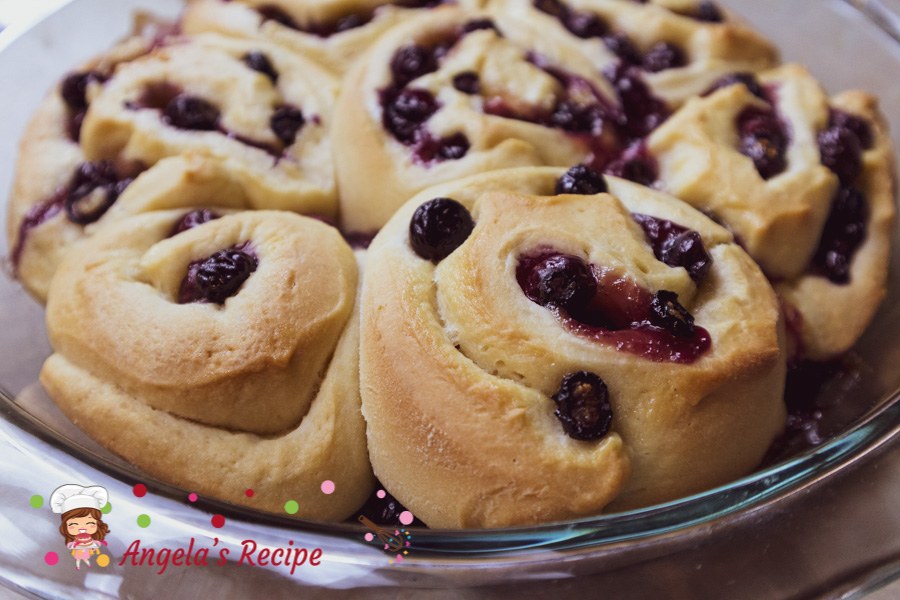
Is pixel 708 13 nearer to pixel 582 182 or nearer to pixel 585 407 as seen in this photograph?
pixel 582 182

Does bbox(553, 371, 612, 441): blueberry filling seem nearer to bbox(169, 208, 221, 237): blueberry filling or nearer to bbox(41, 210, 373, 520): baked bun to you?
bbox(41, 210, 373, 520): baked bun

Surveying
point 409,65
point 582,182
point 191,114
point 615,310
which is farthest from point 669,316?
point 191,114

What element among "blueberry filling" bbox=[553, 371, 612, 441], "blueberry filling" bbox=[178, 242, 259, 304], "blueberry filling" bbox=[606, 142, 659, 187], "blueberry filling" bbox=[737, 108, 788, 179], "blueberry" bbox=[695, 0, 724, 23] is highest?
"blueberry" bbox=[695, 0, 724, 23]

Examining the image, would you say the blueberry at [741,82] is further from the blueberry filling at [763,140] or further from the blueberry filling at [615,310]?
the blueberry filling at [615,310]

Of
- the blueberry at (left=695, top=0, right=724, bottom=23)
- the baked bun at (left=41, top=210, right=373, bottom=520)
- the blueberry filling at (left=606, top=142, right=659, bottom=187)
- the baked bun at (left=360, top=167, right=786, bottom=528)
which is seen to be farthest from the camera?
the blueberry at (left=695, top=0, right=724, bottom=23)

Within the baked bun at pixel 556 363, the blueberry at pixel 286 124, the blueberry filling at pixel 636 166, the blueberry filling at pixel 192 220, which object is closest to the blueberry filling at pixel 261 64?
the blueberry at pixel 286 124

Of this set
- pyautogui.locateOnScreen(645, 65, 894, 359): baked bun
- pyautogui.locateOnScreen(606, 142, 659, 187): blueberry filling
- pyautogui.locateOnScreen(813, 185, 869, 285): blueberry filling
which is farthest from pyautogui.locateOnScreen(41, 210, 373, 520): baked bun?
pyautogui.locateOnScreen(813, 185, 869, 285): blueberry filling
